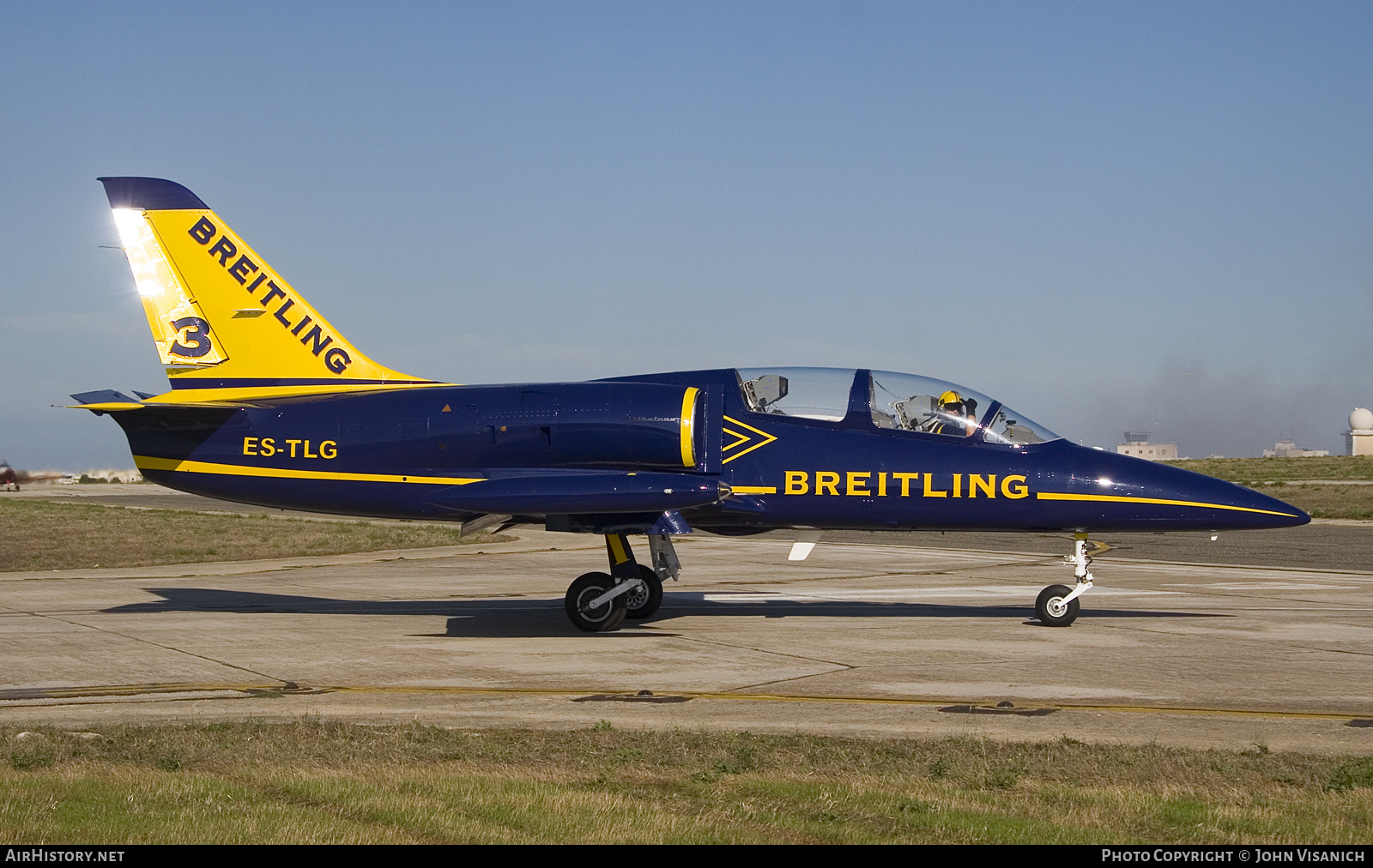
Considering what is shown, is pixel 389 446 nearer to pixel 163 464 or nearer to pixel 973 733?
pixel 163 464

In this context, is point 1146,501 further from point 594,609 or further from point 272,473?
point 272,473

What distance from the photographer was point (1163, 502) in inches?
596

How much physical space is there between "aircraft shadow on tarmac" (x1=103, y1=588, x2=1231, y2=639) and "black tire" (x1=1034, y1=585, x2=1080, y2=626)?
1.12 meters

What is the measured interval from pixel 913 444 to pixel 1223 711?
590 cm

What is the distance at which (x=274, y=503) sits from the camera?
16797mm

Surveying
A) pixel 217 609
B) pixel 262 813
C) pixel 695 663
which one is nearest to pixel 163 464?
pixel 217 609

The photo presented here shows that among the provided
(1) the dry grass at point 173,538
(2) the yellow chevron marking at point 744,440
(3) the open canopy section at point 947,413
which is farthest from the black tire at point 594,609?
(1) the dry grass at point 173,538

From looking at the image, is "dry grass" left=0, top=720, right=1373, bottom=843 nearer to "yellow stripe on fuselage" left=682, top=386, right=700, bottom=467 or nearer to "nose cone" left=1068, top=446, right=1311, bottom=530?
"yellow stripe on fuselage" left=682, top=386, right=700, bottom=467

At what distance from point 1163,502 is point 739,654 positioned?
567cm

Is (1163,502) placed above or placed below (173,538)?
above

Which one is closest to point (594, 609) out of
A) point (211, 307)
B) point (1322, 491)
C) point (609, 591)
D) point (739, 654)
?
point (609, 591)

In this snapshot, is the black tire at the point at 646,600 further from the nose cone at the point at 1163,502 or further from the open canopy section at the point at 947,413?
the nose cone at the point at 1163,502

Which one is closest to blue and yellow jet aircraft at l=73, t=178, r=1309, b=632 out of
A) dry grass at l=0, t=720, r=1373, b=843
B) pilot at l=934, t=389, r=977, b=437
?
pilot at l=934, t=389, r=977, b=437

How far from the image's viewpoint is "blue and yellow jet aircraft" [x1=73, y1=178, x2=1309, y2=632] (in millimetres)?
15305
